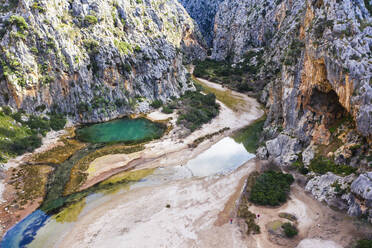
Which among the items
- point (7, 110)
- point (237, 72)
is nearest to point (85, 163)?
point (7, 110)

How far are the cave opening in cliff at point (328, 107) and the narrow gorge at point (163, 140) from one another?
142 mm

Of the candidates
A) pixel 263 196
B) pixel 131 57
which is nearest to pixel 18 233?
pixel 263 196

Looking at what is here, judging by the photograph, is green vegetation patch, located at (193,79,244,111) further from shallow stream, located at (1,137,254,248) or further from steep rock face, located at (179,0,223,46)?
steep rock face, located at (179,0,223,46)

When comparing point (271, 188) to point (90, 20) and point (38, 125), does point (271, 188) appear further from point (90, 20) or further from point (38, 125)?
point (90, 20)

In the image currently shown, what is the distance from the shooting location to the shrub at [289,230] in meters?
23.8

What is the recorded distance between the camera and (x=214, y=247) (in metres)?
23.6

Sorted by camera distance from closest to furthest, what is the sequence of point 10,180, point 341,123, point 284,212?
point 284,212
point 341,123
point 10,180

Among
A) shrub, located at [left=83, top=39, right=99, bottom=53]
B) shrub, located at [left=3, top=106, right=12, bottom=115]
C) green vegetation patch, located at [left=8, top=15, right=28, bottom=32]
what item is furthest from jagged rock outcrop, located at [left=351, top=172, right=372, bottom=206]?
green vegetation patch, located at [left=8, top=15, right=28, bottom=32]

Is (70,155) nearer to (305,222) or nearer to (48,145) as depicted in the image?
(48,145)

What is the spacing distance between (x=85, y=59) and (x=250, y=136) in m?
42.3

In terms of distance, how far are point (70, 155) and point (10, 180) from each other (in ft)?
31.7

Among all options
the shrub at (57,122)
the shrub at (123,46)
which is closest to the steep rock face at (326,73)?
the shrub at (123,46)

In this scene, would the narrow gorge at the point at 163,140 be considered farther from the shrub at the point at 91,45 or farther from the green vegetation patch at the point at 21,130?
the shrub at the point at 91,45

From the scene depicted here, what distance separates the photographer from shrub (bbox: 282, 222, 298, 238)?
2375 centimetres
